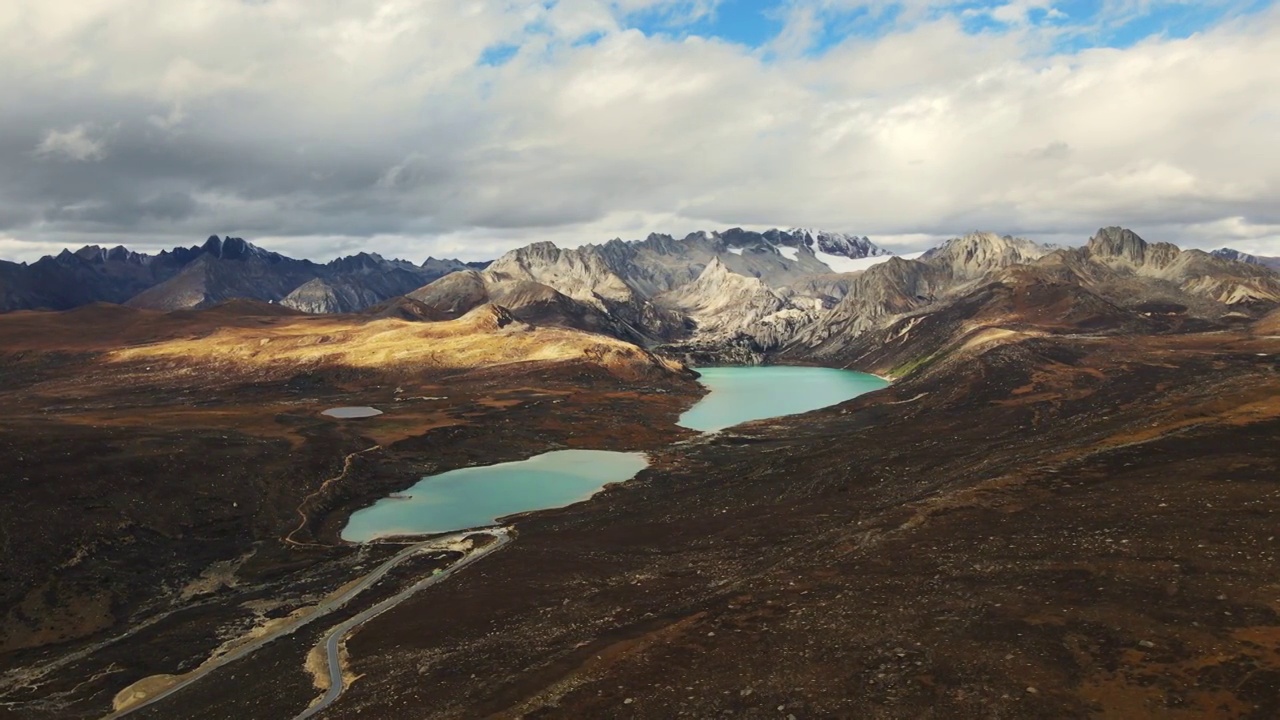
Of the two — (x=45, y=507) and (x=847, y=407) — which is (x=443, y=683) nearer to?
(x=45, y=507)

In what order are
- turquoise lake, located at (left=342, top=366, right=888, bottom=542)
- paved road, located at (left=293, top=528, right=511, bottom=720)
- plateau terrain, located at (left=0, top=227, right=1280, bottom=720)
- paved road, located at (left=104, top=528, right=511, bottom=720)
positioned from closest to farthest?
plateau terrain, located at (left=0, top=227, right=1280, bottom=720) < paved road, located at (left=293, top=528, right=511, bottom=720) < paved road, located at (left=104, top=528, right=511, bottom=720) < turquoise lake, located at (left=342, top=366, right=888, bottom=542)

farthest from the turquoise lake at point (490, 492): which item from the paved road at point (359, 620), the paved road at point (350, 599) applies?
the paved road at point (359, 620)

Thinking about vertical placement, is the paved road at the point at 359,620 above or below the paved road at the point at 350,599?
above

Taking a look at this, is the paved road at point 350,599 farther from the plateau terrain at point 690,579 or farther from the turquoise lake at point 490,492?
the turquoise lake at point 490,492

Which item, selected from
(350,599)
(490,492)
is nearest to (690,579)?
(350,599)

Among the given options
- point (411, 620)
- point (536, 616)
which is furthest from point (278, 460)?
point (536, 616)

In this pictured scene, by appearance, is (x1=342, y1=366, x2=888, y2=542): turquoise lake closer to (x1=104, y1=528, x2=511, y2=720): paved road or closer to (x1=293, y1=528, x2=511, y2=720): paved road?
(x1=104, y1=528, x2=511, y2=720): paved road

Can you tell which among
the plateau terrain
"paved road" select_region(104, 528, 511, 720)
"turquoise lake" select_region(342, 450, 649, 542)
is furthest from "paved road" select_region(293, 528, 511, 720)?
"turquoise lake" select_region(342, 450, 649, 542)
